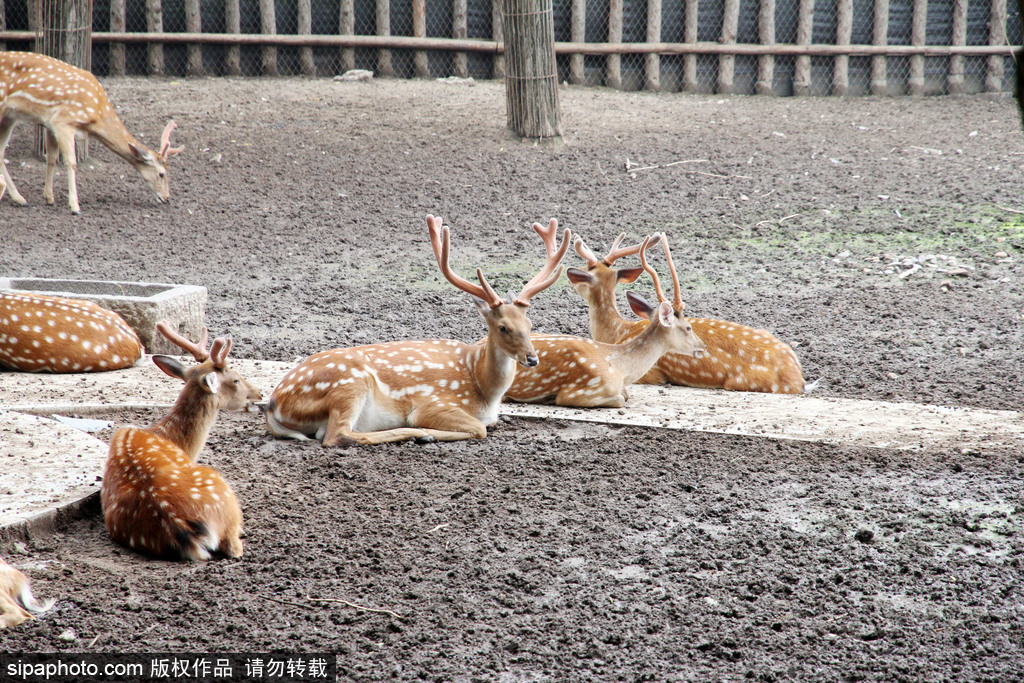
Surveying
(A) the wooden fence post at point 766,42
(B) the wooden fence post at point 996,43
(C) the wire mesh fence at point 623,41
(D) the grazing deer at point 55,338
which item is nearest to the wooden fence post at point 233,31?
(C) the wire mesh fence at point 623,41

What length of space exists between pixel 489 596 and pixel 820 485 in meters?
1.46

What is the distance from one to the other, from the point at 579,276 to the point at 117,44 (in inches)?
340

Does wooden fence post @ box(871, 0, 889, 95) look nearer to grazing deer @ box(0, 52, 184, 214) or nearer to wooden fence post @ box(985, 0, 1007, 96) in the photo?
wooden fence post @ box(985, 0, 1007, 96)

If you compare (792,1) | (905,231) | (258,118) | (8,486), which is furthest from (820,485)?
(792,1)

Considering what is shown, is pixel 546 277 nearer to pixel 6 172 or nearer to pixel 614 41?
pixel 6 172

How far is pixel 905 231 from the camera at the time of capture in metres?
7.79

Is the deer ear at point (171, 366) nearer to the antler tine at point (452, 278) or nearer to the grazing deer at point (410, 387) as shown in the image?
the grazing deer at point (410, 387)

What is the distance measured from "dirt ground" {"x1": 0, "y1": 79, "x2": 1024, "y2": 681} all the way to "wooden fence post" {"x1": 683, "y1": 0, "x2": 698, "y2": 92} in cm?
30

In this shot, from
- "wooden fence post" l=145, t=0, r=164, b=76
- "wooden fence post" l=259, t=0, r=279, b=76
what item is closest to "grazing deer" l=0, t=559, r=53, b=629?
"wooden fence post" l=259, t=0, r=279, b=76

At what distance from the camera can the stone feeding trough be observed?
222 inches

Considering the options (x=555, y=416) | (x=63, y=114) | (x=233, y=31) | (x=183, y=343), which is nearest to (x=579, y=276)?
(x=555, y=416)

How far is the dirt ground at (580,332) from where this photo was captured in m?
2.86

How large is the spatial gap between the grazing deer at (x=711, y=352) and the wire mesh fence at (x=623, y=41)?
22.9ft

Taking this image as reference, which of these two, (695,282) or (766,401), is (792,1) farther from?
(766,401)
